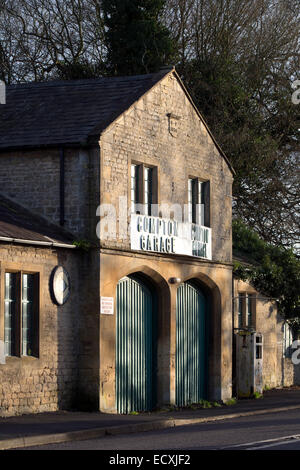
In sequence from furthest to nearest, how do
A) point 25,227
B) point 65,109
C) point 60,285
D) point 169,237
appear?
point 169,237 → point 65,109 → point 60,285 → point 25,227

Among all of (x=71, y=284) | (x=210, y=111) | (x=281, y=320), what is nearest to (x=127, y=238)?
(x=71, y=284)

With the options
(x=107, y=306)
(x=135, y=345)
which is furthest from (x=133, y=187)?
(x=135, y=345)

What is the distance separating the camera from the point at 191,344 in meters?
26.9

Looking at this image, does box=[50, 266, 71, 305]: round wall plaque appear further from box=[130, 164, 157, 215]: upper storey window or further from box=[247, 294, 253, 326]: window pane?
box=[247, 294, 253, 326]: window pane

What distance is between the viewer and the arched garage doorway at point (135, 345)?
23.8 metres

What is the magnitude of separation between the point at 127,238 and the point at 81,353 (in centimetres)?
294

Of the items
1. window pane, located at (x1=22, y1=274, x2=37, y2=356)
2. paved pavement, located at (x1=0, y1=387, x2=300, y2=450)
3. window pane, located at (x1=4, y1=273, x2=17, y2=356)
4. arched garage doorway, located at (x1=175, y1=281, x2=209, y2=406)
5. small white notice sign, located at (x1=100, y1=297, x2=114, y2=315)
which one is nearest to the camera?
paved pavement, located at (x1=0, y1=387, x2=300, y2=450)

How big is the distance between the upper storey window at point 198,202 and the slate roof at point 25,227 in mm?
4908

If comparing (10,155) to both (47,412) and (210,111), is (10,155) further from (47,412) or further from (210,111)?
(210,111)

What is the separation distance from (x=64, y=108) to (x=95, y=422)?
331 inches

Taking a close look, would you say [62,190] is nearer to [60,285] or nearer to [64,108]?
[60,285]

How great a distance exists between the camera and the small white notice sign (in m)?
22.9

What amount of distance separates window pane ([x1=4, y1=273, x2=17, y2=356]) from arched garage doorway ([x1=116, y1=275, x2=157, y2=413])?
3174mm

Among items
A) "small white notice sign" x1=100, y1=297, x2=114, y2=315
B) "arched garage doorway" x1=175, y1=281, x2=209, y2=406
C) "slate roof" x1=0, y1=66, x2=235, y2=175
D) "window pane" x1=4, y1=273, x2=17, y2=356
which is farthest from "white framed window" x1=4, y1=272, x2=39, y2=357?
"arched garage doorway" x1=175, y1=281, x2=209, y2=406
